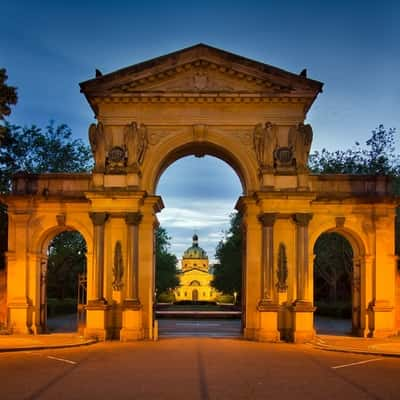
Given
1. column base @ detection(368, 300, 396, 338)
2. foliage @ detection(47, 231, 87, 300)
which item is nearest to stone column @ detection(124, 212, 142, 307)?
column base @ detection(368, 300, 396, 338)

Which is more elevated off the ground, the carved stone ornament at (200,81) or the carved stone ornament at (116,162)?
the carved stone ornament at (200,81)

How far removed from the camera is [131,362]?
19.4 m

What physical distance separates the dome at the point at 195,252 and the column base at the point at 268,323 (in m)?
160

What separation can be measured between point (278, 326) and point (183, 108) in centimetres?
960

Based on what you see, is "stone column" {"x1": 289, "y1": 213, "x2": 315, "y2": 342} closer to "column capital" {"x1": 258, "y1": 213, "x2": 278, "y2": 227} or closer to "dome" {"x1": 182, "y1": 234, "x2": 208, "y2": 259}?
"column capital" {"x1": 258, "y1": 213, "x2": 278, "y2": 227}

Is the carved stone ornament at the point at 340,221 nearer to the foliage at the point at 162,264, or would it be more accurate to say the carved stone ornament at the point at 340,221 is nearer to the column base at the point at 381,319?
the column base at the point at 381,319

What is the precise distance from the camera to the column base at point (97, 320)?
26.4 metres

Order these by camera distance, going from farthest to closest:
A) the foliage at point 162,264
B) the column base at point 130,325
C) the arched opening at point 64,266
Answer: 1. the foliage at point 162,264
2. the arched opening at point 64,266
3. the column base at point 130,325

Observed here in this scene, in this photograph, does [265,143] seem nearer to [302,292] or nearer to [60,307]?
[302,292]

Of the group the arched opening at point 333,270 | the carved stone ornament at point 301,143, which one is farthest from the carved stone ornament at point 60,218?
the arched opening at point 333,270

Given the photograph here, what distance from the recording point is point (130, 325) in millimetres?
26578

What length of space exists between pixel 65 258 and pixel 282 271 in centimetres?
2309

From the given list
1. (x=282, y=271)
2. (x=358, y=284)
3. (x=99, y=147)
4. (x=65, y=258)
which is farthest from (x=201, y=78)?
(x=65, y=258)

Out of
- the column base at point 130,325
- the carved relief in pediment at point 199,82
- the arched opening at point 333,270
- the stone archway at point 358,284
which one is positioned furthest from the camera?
the arched opening at point 333,270
